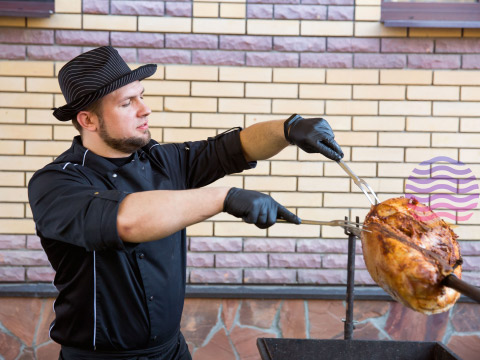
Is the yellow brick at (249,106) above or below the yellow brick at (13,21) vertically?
→ below

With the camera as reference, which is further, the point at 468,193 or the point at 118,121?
the point at 468,193

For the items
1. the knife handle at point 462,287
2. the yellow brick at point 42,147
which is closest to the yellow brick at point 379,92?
the yellow brick at point 42,147

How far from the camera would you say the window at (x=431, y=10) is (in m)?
4.19

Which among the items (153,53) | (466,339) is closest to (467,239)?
(466,339)

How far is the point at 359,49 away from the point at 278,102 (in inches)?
26.3

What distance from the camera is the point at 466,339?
4328mm

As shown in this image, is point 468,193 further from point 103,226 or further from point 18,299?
point 18,299

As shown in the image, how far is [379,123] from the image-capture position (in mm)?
4207

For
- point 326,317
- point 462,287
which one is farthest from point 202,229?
point 462,287

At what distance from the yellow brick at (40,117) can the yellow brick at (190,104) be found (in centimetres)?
79

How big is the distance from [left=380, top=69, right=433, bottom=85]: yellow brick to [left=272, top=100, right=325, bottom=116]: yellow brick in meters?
0.47

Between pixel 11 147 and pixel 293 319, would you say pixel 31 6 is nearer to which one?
pixel 11 147

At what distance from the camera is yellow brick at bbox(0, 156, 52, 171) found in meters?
4.12

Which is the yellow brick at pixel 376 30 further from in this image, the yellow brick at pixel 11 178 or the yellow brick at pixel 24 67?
the yellow brick at pixel 11 178
